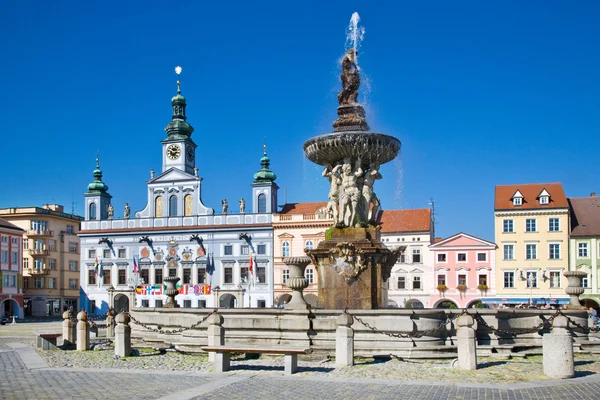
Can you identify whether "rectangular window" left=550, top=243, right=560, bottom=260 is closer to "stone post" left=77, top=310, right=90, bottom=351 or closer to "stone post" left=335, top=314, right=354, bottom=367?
"stone post" left=77, top=310, right=90, bottom=351

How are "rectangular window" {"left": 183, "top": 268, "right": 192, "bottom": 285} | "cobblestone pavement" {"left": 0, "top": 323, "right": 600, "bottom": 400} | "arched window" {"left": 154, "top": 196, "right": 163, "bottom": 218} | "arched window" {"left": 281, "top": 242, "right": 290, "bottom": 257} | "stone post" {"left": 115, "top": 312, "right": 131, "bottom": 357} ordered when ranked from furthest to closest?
"arched window" {"left": 154, "top": 196, "right": 163, "bottom": 218}
"rectangular window" {"left": 183, "top": 268, "right": 192, "bottom": 285}
"arched window" {"left": 281, "top": 242, "right": 290, "bottom": 257}
"stone post" {"left": 115, "top": 312, "right": 131, "bottom": 357}
"cobblestone pavement" {"left": 0, "top": 323, "right": 600, "bottom": 400}

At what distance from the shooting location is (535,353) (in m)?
15.1

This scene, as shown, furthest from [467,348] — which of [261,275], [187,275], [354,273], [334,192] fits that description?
[187,275]

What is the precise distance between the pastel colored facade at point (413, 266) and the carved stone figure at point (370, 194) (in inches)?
1538

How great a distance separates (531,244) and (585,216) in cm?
489

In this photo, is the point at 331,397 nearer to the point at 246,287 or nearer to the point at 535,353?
the point at 535,353

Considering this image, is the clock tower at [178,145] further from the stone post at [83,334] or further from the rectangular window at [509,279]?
the stone post at [83,334]

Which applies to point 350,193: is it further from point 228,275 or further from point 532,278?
point 228,275

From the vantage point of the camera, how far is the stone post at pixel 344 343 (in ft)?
42.5

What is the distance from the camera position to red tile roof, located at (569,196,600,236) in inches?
2092

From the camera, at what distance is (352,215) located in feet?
58.7

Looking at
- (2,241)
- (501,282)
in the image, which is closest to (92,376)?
(501,282)

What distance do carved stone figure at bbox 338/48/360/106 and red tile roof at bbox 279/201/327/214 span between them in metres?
41.8

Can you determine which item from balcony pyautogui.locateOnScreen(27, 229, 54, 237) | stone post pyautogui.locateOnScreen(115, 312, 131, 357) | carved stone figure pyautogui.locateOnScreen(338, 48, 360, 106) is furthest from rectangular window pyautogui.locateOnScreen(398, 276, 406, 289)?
stone post pyautogui.locateOnScreen(115, 312, 131, 357)
